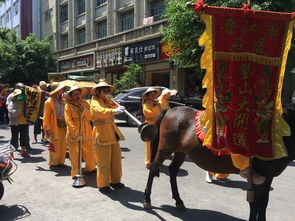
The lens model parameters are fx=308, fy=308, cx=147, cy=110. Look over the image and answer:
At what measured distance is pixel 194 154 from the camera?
3.87 meters

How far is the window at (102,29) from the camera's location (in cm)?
2633

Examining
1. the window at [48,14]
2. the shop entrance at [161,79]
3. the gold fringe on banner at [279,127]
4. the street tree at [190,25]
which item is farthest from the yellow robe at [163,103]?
the window at [48,14]

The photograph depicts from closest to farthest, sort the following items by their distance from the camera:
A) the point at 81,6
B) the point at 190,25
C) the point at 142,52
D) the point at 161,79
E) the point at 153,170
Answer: the point at 153,170 → the point at 190,25 → the point at 142,52 → the point at 161,79 → the point at 81,6

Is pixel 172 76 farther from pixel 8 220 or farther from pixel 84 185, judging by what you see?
pixel 8 220

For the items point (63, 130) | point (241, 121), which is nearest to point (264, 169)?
point (241, 121)

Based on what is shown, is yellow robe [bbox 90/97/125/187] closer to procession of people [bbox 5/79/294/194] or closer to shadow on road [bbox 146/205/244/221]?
procession of people [bbox 5/79/294/194]

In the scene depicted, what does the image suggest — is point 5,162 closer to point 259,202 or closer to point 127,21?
point 259,202

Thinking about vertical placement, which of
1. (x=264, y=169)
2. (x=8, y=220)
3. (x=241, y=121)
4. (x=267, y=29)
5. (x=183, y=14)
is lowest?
(x=8, y=220)

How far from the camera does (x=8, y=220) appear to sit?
407 centimetres

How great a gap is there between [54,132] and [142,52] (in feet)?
45.0

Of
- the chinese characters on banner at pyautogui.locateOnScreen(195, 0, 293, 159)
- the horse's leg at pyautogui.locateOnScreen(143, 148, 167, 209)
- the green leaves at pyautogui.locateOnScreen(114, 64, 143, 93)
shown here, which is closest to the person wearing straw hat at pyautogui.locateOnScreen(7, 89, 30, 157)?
the horse's leg at pyautogui.locateOnScreen(143, 148, 167, 209)

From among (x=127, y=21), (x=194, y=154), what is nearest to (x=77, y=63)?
(x=127, y=21)

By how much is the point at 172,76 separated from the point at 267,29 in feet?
50.3

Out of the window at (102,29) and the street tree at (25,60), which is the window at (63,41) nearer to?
the street tree at (25,60)
